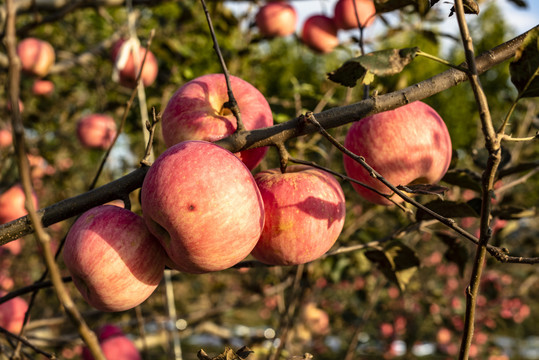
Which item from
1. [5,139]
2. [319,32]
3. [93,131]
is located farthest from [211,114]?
[5,139]

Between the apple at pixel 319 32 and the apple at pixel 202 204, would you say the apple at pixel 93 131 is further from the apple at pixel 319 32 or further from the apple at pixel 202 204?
the apple at pixel 202 204

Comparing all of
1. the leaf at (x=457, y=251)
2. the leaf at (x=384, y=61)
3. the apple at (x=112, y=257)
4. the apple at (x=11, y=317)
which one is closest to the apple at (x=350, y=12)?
the leaf at (x=457, y=251)

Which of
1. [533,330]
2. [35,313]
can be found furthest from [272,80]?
[35,313]

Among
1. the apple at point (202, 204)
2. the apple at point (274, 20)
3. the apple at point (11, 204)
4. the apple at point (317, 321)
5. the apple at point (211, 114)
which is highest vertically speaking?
the apple at point (274, 20)

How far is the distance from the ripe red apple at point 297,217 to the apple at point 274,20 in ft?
7.57

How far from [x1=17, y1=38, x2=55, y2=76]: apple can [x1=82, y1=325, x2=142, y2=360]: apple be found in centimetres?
207

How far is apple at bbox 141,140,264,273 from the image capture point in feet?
2.55

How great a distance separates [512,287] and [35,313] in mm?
4157

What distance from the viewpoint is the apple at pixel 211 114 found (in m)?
1.01

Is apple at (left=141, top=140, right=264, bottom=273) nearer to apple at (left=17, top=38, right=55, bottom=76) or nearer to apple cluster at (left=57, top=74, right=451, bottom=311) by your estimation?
apple cluster at (left=57, top=74, right=451, bottom=311)

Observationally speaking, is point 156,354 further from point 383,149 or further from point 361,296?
point 383,149

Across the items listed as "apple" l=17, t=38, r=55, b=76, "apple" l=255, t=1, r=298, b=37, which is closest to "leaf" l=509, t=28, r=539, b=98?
"apple" l=255, t=1, r=298, b=37

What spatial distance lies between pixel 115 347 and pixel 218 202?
1228 mm

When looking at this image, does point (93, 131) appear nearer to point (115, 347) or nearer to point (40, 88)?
point (40, 88)
